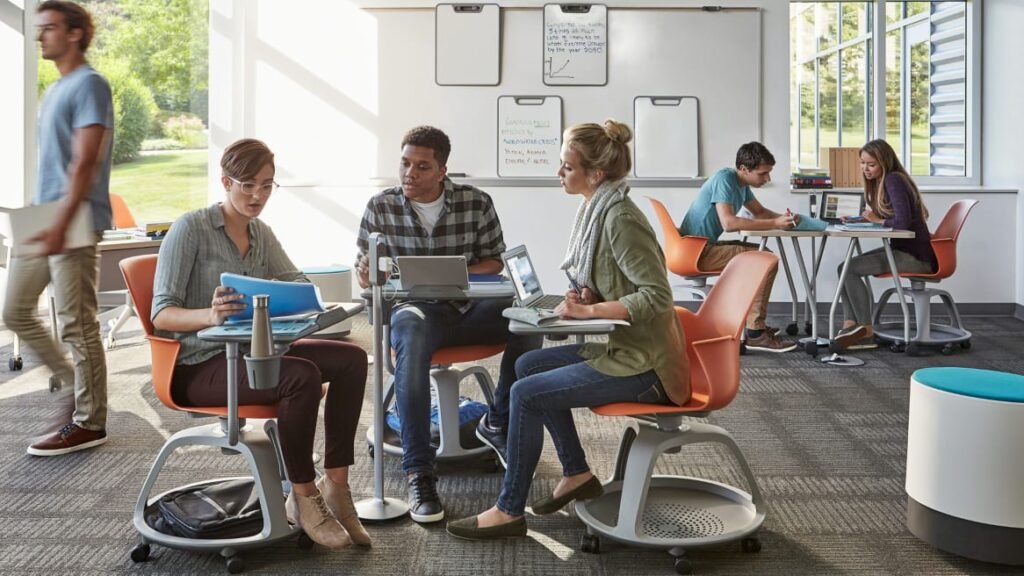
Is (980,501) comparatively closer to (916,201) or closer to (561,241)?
(916,201)

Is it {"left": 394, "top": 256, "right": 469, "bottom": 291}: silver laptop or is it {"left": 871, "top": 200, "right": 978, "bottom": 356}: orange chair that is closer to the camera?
{"left": 394, "top": 256, "right": 469, "bottom": 291}: silver laptop

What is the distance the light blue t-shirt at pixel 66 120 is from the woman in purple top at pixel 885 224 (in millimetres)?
4089

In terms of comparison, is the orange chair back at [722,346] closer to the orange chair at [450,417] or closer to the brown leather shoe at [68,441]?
the orange chair at [450,417]

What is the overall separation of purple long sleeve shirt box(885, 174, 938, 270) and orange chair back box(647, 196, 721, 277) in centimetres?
105

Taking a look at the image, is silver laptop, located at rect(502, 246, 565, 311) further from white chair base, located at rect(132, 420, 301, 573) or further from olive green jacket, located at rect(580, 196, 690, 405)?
white chair base, located at rect(132, 420, 301, 573)

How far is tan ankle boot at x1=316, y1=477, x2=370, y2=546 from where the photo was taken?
9.94 feet

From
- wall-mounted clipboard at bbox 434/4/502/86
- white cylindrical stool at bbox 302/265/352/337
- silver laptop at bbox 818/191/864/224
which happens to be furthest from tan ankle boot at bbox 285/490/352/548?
wall-mounted clipboard at bbox 434/4/502/86

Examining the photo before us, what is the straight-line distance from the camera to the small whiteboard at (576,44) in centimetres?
733

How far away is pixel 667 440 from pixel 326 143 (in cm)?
500

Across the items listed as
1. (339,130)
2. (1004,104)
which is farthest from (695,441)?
(1004,104)

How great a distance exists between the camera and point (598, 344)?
3148 mm

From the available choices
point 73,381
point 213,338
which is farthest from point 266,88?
point 213,338

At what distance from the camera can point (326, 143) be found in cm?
746

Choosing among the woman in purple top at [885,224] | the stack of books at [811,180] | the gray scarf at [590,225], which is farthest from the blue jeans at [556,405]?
the stack of books at [811,180]
